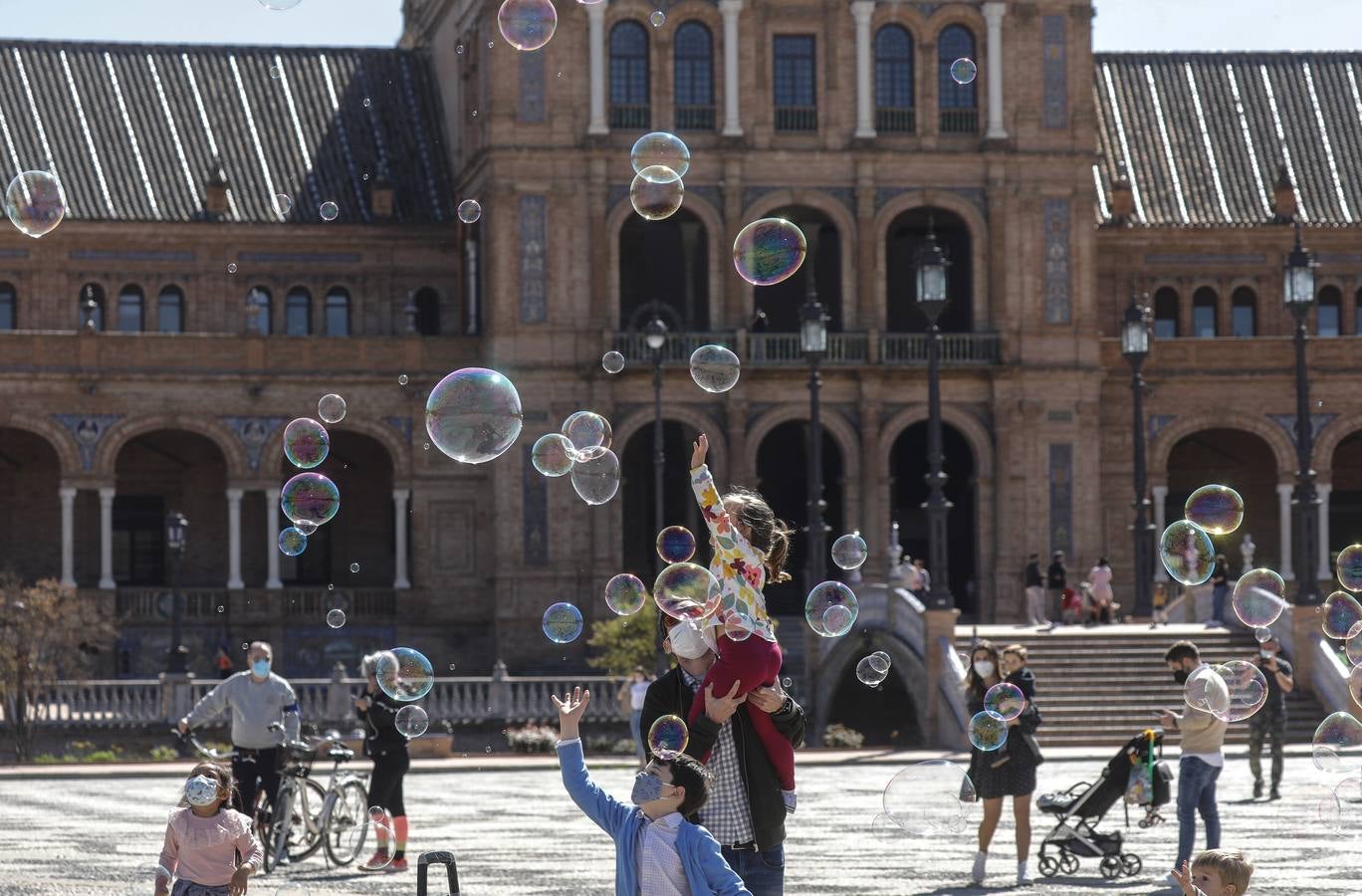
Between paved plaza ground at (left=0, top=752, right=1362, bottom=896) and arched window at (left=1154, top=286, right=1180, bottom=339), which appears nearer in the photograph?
paved plaza ground at (left=0, top=752, right=1362, bottom=896)

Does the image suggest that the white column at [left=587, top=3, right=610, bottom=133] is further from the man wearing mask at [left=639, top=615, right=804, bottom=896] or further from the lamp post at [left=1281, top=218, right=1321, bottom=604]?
the man wearing mask at [left=639, top=615, right=804, bottom=896]

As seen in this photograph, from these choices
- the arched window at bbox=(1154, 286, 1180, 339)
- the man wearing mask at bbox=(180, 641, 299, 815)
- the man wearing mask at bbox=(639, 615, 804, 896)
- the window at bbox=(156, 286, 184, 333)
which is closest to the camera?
the man wearing mask at bbox=(639, 615, 804, 896)

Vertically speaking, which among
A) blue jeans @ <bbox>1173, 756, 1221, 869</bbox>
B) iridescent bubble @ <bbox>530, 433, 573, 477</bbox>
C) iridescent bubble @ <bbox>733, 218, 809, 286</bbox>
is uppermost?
iridescent bubble @ <bbox>733, 218, 809, 286</bbox>

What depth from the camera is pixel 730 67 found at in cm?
5181

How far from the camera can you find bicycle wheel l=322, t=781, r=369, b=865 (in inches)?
779

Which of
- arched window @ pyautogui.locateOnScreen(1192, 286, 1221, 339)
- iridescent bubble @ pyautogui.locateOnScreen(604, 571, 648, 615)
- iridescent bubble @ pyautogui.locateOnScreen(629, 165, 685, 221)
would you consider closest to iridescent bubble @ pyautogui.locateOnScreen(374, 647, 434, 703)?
iridescent bubble @ pyautogui.locateOnScreen(604, 571, 648, 615)

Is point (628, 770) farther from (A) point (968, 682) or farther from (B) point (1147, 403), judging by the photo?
(B) point (1147, 403)

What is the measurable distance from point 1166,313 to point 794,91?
1157cm

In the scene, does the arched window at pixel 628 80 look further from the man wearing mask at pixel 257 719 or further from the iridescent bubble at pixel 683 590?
the iridescent bubble at pixel 683 590

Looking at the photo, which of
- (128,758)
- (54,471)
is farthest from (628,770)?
(54,471)

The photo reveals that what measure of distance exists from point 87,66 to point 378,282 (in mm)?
8280

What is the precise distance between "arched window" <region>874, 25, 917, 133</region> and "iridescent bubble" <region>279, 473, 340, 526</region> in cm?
3222

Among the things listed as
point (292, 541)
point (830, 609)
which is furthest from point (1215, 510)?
point (292, 541)

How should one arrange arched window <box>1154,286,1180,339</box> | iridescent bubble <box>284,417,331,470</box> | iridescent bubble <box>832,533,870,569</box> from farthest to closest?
arched window <box>1154,286,1180,339</box> < iridescent bubble <box>284,417,331,470</box> < iridescent bubble <box>832,533,870,569</box>
